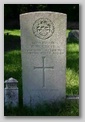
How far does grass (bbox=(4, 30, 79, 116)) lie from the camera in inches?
217

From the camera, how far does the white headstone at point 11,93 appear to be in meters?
5.51

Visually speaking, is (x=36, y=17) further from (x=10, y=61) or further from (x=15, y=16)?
(x=15, y=16)

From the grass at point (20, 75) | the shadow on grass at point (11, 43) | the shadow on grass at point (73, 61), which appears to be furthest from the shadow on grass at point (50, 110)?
the shadow on grass at point (11, 43)

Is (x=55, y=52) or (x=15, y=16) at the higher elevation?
(x=15, y=16)

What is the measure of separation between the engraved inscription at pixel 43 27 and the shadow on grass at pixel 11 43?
4.77m

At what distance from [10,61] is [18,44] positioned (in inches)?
94.0

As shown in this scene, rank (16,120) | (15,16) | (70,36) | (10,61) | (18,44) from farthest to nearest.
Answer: (15,16) → (70,36) → (18,44) → (10,61) → (16,120)

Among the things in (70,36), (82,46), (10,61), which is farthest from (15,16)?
(82,46)

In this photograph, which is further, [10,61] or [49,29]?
[10,61]

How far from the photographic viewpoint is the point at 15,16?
13.0m

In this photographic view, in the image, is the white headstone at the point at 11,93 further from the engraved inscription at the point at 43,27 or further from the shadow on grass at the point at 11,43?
the shadow on grass at the point at 11,43

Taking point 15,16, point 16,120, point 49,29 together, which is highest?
point 15,16

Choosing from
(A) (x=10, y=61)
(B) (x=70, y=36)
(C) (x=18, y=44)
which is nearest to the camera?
(A) (x=10, y=61)

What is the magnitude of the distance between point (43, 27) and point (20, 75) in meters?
2.21
